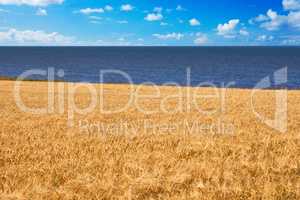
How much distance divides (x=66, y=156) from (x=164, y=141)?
385 centimetres

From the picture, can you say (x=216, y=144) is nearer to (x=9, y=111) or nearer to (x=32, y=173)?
(x=32, y=173)

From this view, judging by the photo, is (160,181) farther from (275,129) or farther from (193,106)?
(193,106)

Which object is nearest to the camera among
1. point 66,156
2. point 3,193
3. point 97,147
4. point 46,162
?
point 3,193

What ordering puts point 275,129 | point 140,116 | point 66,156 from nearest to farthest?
1. point 66,156
2. point 275,129
3. point 140,116

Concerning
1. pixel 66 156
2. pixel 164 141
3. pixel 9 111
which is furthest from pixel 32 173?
pixel 9 111

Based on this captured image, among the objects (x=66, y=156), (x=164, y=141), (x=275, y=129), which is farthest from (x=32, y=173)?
(x=275, y=129)

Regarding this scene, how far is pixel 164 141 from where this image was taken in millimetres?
14789

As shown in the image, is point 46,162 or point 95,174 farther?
point 46,162

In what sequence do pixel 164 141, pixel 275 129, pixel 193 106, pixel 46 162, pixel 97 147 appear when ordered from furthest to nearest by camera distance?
pixel 193 106 → pixel 275 129 → pixel 164 141 → pixel 97 147 → pixel 46 162

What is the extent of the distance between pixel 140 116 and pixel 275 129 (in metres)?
7.19

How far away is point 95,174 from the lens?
10578mm

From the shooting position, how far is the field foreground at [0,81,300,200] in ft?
30.8

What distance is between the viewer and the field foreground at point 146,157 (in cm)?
939

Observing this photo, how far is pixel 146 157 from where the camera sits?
12.3m
